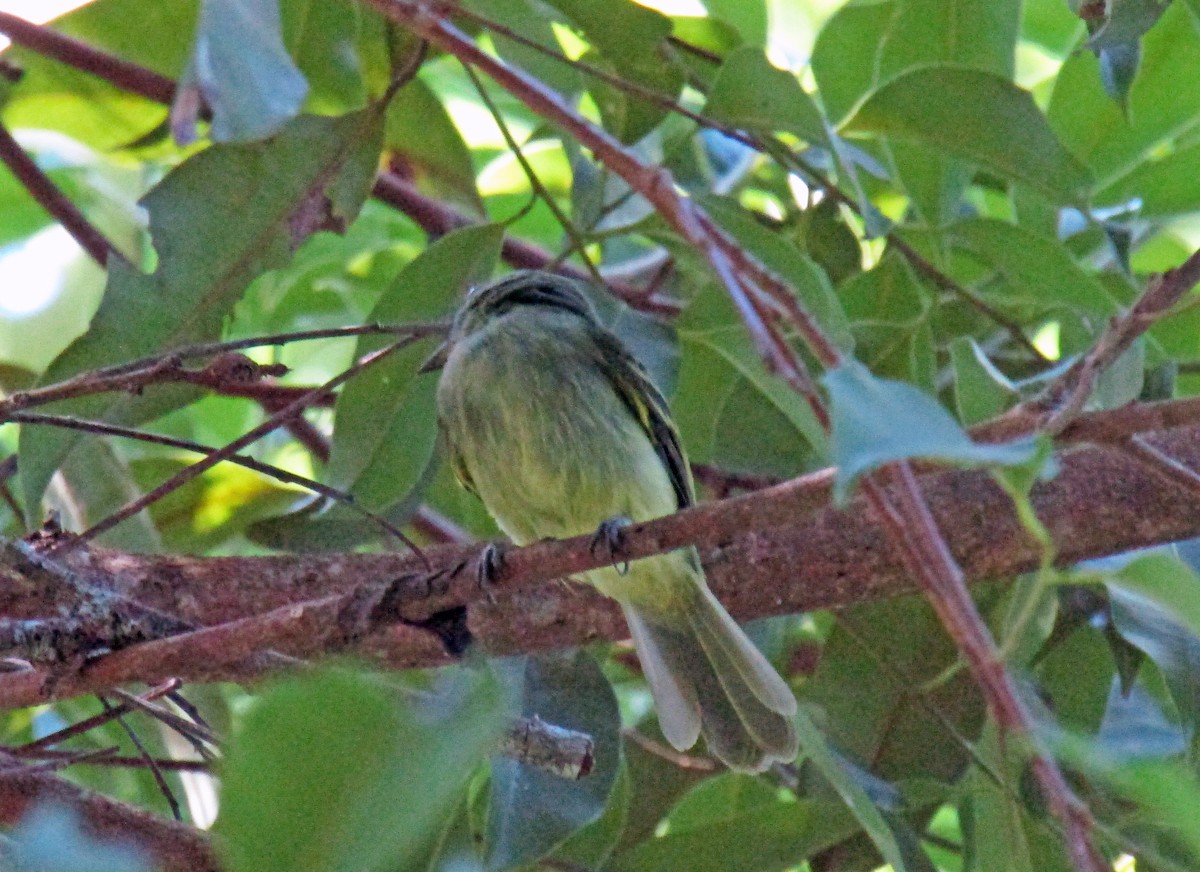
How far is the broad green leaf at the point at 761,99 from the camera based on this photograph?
2570 mm

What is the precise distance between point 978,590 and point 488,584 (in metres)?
1.33

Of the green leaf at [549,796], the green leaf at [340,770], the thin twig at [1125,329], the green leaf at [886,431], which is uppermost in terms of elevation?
the green leaf at [886,431]

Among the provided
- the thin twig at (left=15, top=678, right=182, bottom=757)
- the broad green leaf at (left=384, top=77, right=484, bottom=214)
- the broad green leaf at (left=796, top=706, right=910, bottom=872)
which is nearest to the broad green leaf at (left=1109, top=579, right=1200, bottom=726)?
the broad green leaf at (left=796, top=706, right=910, bottom=872)

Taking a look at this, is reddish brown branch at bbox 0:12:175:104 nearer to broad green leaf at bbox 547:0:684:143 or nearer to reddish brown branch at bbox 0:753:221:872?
broad green leaf at bbox 547:0:684:143

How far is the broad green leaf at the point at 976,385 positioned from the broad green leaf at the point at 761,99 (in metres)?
0.45

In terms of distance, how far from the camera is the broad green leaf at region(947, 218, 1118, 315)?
107 inches

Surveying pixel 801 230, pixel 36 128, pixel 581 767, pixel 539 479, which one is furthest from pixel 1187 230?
pixel 36 128

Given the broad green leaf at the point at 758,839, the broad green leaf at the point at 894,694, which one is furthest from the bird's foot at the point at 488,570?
the broad green leaf at the point at 894,694

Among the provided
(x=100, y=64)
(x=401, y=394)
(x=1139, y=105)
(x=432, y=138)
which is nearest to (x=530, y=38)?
(x=432, y=138)

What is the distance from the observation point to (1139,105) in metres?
3.06

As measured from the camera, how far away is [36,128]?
3.33 m

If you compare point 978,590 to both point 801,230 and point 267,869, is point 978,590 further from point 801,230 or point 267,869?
point 267,869

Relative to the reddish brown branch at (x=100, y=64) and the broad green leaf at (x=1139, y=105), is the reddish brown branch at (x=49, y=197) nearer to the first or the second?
the reddish brown branch at (x=100, y=64)

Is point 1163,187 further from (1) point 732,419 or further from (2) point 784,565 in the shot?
(2) point 784,565
